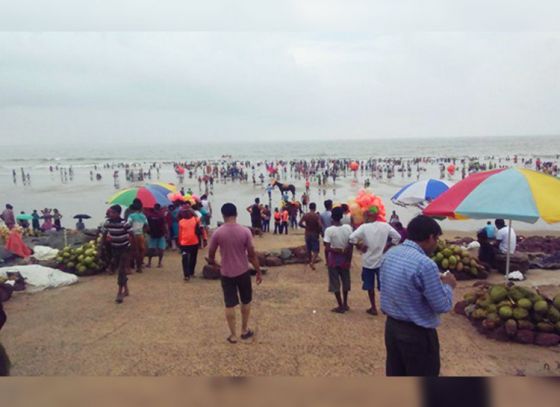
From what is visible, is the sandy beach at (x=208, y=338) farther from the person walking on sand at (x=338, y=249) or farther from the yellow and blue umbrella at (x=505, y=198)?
the yellow and blue umbrella at (x=505, y=198)

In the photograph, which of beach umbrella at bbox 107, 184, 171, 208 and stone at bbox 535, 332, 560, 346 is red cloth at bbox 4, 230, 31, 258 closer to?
beach umbrella at bbox 107, 184, 171, 208

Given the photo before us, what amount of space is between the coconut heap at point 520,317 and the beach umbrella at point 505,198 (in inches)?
39.8

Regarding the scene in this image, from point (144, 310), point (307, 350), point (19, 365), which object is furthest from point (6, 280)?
point (307, 350)

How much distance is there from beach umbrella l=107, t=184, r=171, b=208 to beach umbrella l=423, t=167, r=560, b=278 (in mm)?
6617

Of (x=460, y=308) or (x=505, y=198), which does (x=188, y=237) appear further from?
(x=505, y=198)

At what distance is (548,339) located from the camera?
16.9 feet

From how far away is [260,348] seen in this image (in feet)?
16.4

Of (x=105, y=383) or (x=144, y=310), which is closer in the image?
(x=105, y=383)

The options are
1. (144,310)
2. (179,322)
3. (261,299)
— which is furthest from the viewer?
(261,299)

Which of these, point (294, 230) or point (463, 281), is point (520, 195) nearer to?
point (463, 281)

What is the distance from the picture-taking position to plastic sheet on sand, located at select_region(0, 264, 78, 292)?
24.8ft

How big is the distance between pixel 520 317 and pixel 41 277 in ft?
24.4

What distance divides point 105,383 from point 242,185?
33.8 m

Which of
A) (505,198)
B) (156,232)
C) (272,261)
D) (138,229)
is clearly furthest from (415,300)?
(156,232)
